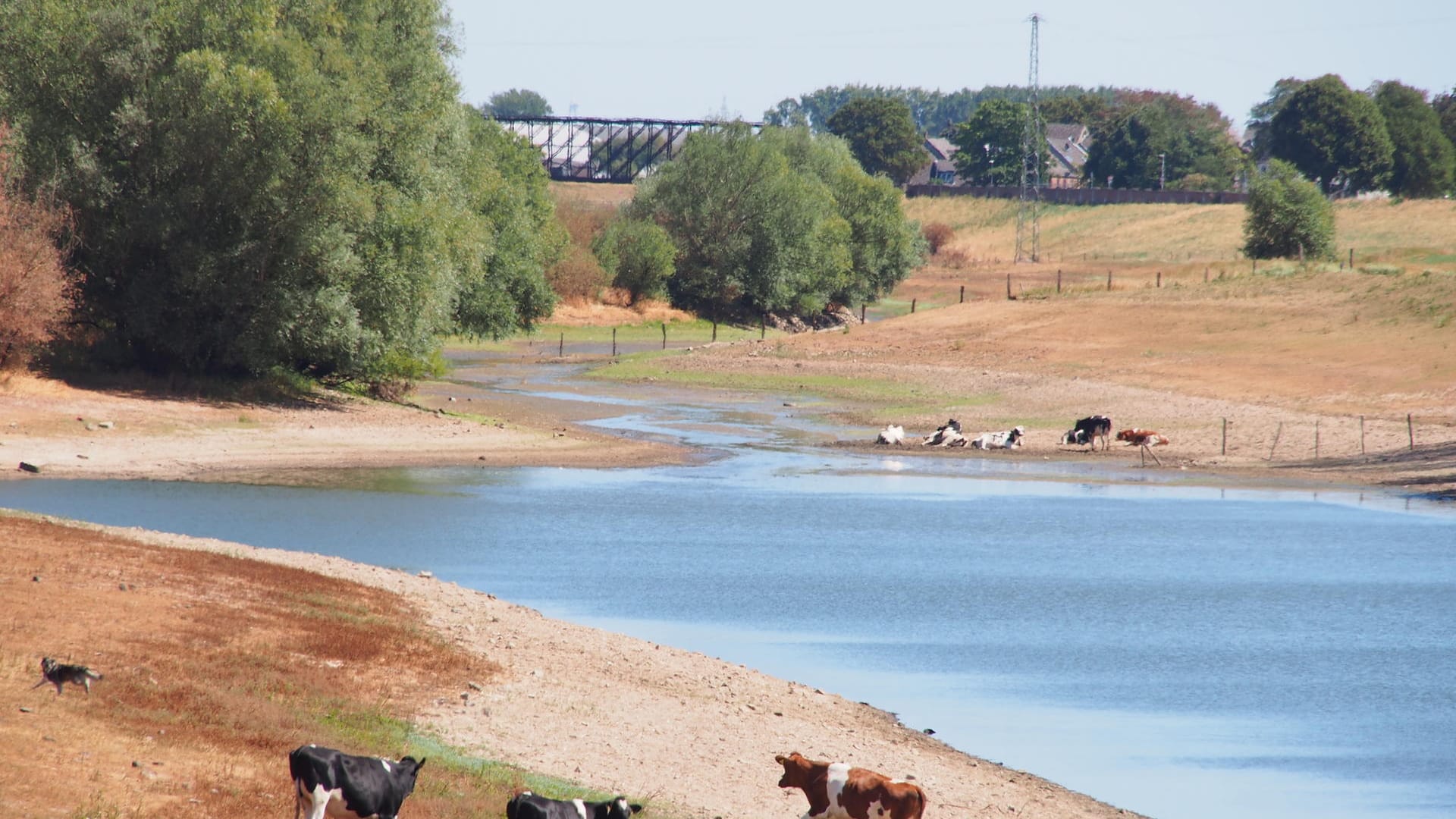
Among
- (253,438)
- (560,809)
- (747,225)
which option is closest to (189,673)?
(560,809)

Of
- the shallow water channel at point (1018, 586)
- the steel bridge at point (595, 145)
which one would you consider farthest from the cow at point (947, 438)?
the steel bridge at point (595, 145)

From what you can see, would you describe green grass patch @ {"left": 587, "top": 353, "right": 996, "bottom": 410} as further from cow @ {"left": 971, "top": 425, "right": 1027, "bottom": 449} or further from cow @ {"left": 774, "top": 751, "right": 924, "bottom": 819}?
cow @ {"left": 774, "top": 751, "right": 924, "bottom": 819}

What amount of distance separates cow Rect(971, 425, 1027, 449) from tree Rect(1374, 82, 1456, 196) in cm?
12256

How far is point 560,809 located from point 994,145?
188 m

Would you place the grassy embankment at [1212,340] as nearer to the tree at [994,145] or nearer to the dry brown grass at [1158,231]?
the dry brown grass at [1158,231]

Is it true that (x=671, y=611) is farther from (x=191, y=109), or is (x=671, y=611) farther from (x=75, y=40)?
(x=75, y=40)

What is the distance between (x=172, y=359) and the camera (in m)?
42.0

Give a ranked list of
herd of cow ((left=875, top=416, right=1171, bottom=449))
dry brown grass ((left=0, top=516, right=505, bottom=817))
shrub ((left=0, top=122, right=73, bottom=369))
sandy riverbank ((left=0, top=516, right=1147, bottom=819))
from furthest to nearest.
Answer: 1. herd of cow ((left=875, top=416, right=1171, bottom=449))
2. shrub ((left=0, top=122, right=73, bottom=369))
3. sandy riverbank ((left=0, top=516, right=1147, bottom=819))
4. dry brown grass ((left=0, top=516, right=505, bottom=817))

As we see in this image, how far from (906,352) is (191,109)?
133ft

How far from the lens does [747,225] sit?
94625mm

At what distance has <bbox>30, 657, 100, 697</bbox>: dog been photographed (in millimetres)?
11961

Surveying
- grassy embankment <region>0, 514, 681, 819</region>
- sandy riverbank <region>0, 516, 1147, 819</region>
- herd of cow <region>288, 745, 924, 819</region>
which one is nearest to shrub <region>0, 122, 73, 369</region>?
grassy embankment <region>0, 514, 681, 819</region>

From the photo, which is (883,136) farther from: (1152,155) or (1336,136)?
(1336,136)

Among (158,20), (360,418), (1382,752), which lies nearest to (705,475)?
(360,418)
